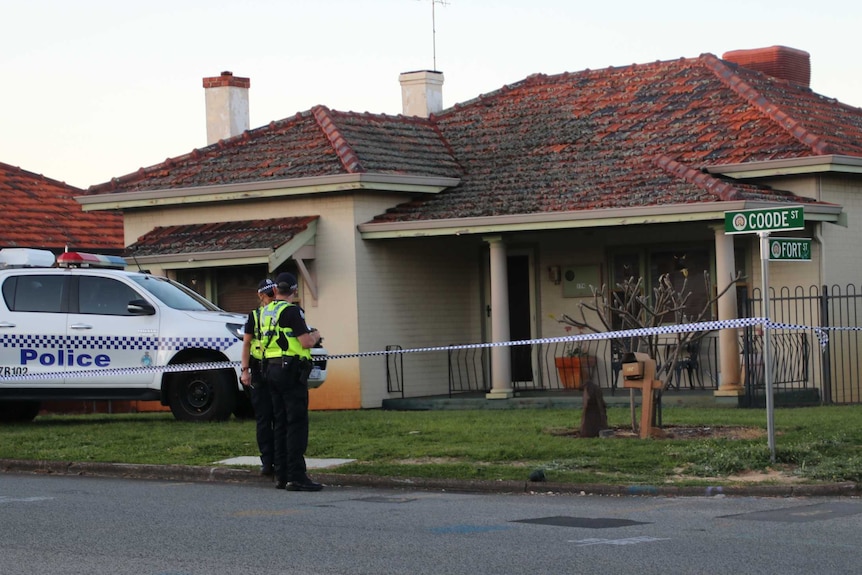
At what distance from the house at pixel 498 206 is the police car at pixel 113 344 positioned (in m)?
3.31

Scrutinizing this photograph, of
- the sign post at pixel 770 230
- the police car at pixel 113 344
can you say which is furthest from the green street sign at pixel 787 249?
the police car at pixel 113 344

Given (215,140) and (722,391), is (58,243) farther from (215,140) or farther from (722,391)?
(722,391)

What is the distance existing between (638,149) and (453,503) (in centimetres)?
1132

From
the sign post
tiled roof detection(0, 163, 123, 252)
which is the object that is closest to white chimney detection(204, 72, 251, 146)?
tiled roof detection(0, 163, 123, 252)

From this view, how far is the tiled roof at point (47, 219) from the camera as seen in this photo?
26.4 metres

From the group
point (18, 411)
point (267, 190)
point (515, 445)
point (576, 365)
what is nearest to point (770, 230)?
point (515, 445)

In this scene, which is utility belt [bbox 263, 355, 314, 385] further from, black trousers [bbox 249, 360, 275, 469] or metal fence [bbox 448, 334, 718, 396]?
metal fence [bbox 448, 334, 718, 396]

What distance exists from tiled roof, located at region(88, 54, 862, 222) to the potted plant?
8.33ft

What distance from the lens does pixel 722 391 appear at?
18.9m

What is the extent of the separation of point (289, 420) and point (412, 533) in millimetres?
2905

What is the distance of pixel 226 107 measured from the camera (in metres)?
26.4

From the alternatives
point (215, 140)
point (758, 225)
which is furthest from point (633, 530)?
point (215, 140)

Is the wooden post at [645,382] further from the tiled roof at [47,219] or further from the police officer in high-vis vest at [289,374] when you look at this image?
the tiled roof at [47,219]

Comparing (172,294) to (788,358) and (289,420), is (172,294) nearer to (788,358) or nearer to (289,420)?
(289,420)
